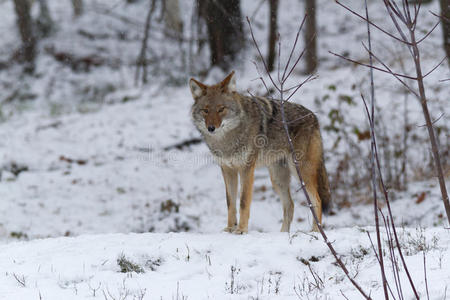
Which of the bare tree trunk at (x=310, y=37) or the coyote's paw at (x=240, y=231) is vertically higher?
the bare tree trunk at (x=310, y=37)

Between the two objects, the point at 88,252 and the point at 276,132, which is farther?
the point at 276,132

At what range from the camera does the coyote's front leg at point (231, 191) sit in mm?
5502

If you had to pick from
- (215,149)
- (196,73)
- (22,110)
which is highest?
(196,73)

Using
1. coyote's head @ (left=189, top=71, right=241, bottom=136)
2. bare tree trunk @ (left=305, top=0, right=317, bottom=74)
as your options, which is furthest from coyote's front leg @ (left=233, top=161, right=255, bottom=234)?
bare tree trunk @ (left=305, top=0, right=317, bottom=74)

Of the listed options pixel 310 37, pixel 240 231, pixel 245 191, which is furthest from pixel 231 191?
pixel 310 37

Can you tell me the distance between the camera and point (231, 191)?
5.54 m

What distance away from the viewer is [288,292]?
3.53 m

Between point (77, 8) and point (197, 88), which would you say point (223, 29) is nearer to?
point (197, 88)

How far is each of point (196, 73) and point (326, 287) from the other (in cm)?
939

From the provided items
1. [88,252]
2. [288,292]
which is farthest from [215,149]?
[288,292]

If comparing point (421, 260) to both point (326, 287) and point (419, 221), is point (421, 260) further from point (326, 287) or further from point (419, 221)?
point (419, 221)

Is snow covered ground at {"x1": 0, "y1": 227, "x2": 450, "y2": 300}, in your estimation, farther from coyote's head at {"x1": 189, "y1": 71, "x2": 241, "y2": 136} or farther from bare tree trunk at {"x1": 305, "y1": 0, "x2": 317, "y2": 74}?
bare tree trunk at {"x1": 305, "y1": 0, "x2": 317, "y2": 74}

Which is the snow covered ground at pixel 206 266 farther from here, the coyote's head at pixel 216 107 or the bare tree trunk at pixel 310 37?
the bare tree trunk at pixel 310 37

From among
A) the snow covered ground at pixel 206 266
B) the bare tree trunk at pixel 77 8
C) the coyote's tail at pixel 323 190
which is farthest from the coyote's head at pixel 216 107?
the bare tree trunk at pixel 77 8
